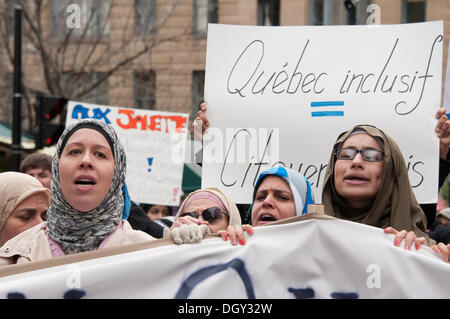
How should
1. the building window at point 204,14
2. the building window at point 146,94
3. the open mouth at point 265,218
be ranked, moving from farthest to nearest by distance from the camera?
the building window at point 204,14 → the building window at point 146,94 → the open mouth at point 265,218

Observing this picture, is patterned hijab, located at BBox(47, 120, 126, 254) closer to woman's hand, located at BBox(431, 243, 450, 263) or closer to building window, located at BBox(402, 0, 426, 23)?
woman's hand, located at BBox(431, 243, 450, 263)

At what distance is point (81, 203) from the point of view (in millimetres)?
2727

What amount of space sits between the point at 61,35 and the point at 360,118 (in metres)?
12.1

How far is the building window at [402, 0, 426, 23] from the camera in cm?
1914

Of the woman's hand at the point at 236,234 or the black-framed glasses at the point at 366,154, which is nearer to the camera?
the woman's hand at the point at 236,234

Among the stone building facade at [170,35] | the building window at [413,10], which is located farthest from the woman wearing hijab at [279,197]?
the building window at [413,10]

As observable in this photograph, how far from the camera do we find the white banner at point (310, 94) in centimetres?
386

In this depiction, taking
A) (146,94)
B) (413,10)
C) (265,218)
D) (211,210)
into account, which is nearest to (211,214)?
(211,210)

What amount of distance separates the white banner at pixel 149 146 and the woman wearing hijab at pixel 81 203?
12.5 ft

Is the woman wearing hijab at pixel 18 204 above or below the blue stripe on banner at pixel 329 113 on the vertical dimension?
below

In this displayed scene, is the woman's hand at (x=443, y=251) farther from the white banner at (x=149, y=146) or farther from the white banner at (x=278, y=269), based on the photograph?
the white banner at (x=149, y=146)

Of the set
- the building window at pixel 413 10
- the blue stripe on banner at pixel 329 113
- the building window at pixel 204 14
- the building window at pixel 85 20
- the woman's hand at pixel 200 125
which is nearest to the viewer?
the woman's hand at pixel 200 125
